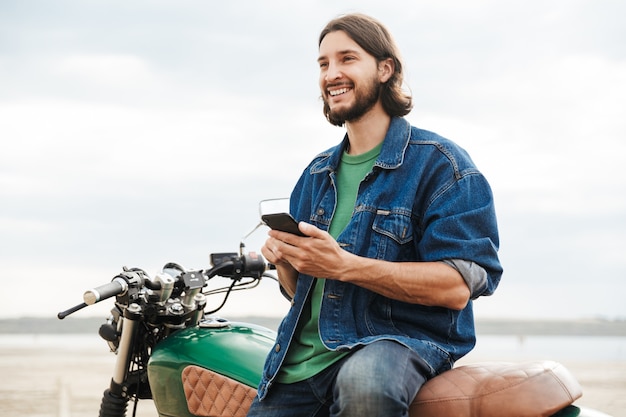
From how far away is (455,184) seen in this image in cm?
284

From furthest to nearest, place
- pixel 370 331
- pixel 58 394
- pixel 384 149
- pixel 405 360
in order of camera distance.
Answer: pixel 58 394 < pixel 384 149 < pixel 370 331 < pixel 405 360

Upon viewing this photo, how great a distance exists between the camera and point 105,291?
3359 mm

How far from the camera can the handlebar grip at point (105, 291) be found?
10.9ft

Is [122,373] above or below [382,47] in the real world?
below

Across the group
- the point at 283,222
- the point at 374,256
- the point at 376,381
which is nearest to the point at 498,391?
the point at 376,381

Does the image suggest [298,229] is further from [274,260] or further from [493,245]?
[493,245]

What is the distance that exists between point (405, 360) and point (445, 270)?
0.32m

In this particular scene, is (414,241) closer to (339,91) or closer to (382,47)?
(339,91)

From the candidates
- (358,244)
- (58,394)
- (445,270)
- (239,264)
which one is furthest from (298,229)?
(58,394)

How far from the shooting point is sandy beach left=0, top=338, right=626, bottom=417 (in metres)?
10.5

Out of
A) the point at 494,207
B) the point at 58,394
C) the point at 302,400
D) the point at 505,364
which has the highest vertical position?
the point at 494,207

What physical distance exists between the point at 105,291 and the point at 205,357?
1.60ft

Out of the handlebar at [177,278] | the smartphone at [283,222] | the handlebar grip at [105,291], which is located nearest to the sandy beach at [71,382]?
the handlebar at [177,278]

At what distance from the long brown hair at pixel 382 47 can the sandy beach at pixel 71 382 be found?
708cm
